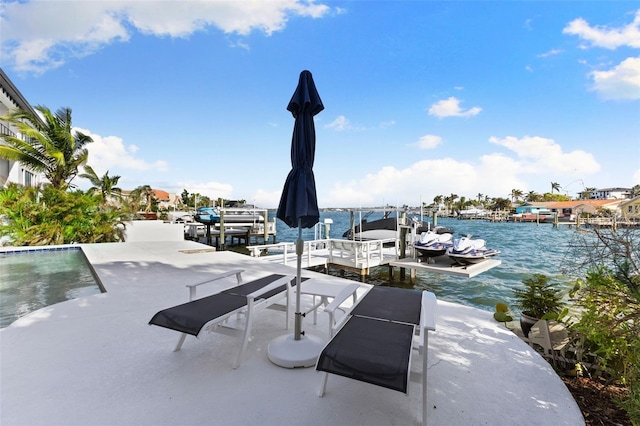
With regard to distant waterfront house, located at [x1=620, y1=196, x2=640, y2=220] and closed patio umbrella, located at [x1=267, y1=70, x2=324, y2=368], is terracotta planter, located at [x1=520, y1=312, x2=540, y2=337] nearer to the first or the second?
distant waterfront house, located at [x1=620, y1=196, x2=640, y2=220]

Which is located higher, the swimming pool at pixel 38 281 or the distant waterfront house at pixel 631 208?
the distant waterfront house at pixel 631 208

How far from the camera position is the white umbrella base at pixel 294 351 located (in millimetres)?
2523

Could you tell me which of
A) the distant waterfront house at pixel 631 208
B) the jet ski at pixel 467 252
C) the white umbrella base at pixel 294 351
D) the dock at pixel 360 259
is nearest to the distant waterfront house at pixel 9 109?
the dock at pixel 360 259

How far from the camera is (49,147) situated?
12.6 metres

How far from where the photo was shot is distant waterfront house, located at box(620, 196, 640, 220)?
7.11 feet

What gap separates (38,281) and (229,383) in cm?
659

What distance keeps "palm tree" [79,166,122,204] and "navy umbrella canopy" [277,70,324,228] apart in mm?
14464

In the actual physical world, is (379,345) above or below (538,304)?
above

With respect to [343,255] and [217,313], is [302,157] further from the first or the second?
[343,255]

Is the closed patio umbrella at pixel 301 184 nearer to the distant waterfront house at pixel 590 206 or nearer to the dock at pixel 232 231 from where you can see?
the distant waterfront house at pixel 590 206

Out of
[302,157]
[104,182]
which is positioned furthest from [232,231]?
[302,157]

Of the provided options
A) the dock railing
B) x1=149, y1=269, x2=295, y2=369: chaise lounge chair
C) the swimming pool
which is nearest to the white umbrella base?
x1=149, y1=269, x2=295, y2=369: chaise lounge chair

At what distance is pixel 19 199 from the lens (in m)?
10.8

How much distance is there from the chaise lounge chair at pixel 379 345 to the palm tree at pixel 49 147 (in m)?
15.6
